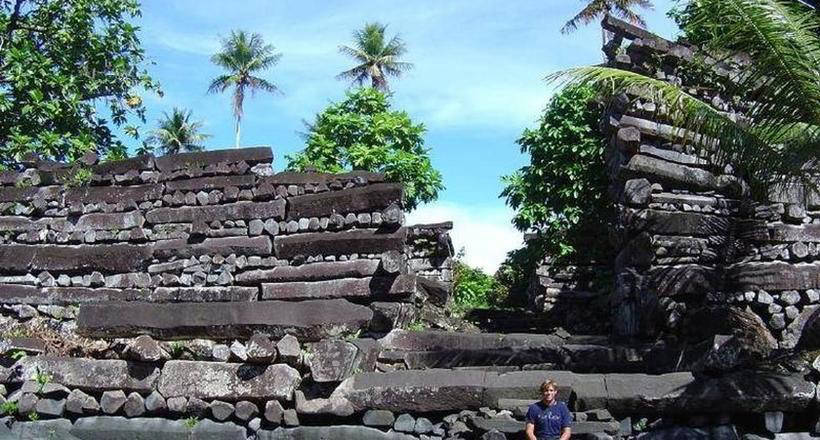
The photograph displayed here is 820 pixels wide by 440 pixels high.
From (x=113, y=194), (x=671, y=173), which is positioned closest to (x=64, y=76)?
(x=113, y=194)

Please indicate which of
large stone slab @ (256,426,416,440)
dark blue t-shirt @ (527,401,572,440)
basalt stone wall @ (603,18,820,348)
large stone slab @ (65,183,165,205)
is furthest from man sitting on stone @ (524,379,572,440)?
large stone slab @ (65,183,165,205)

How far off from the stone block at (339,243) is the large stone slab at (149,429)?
121 inches

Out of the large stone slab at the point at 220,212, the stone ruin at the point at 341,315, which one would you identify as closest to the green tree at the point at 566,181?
the stone ruin at the point at 341,315

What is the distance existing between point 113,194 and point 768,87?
874 cm

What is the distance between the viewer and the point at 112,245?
10508 millimetres

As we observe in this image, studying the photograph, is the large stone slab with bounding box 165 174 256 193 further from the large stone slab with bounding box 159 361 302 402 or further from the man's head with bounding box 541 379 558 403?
the man's head with bounding box 541 379 558 403

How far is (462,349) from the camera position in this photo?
866 cm

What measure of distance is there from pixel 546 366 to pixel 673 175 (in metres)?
4.29

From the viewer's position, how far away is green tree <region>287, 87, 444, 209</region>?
27.6m

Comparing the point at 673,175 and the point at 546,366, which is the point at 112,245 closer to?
the point at 546,366

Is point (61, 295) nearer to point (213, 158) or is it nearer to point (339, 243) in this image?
point (213, 158)

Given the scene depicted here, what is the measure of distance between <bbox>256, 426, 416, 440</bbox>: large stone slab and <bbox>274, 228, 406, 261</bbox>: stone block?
9.74ft

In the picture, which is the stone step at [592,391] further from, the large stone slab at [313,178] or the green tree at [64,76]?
the green tree at [64,76]

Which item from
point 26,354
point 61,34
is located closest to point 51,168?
point 26,354
